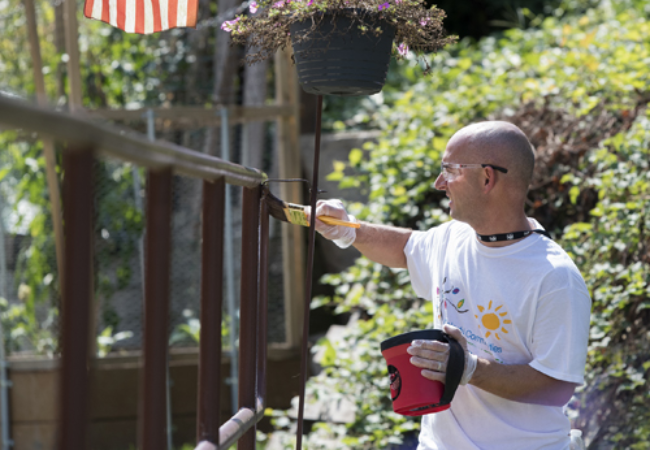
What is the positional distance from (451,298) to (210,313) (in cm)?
94

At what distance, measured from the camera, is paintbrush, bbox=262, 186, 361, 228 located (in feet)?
6.26

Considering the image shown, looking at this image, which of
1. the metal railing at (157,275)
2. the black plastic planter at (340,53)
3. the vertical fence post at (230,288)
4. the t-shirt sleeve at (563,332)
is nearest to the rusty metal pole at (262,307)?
the metal railing at (157,275)

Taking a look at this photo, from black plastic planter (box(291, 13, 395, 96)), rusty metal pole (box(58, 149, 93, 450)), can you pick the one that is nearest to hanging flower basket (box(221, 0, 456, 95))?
black plastic planter (box(291, 13, 395, 96))

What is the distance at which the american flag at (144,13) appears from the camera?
2.37 m

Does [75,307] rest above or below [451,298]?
above

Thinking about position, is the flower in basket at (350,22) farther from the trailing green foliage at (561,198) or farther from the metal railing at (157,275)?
the trailing green foliage at (561,198)

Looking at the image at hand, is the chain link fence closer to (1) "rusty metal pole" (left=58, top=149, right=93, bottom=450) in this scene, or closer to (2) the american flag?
(2) the american flag

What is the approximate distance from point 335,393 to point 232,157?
2.65m

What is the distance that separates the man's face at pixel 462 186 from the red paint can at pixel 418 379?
424mm

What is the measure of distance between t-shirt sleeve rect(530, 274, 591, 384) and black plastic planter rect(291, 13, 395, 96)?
2.57 ft

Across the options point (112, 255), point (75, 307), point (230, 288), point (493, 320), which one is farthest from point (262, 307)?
point (112, 255)

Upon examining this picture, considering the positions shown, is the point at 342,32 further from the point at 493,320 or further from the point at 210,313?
the point at 493,320

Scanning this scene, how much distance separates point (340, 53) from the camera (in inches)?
68.1

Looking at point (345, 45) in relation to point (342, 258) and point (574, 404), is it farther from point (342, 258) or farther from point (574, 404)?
point (342, 258)
